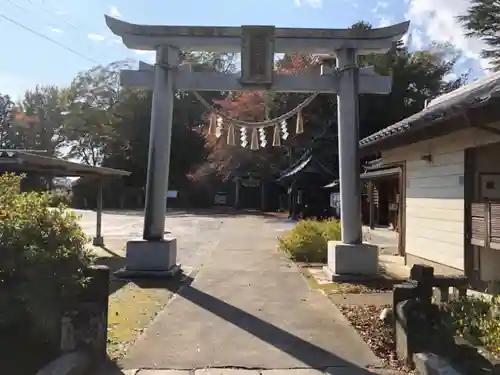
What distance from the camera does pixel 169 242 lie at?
10273 mm

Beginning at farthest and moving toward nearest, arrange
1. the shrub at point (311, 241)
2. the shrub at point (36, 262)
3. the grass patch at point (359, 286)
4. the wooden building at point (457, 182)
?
the shrub at point (311, 241) → the grass patch at point (359, 286) → the wooden building at point (457, 182) → the shrub at point (36, 262)

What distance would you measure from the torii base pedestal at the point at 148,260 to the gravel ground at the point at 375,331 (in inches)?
154

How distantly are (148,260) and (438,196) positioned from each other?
5.65 metres

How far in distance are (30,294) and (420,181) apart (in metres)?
8.47

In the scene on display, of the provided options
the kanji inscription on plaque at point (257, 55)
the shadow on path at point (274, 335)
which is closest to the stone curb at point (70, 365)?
the shadow on path at point (274, 335)

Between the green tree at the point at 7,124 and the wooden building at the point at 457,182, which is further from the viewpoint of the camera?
the green tree at the point at 7,124

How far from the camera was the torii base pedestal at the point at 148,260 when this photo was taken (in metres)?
9.91

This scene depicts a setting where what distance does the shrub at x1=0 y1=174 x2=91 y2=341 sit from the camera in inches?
172

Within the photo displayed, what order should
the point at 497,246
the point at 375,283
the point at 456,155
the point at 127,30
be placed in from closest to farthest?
the point at 497,246 < the point at 456,155 < the point at 375,283 < the point at 127,30

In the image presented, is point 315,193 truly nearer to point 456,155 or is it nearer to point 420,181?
point 420,181

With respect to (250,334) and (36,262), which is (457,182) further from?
(36,262)

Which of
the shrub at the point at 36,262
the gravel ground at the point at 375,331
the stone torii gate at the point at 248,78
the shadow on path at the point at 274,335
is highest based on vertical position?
the stone torii gate at the point at 248,78

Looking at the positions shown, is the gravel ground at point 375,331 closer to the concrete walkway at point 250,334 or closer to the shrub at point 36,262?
the concrete walkway at point 250,334

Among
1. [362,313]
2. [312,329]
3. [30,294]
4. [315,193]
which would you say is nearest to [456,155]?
[362,313]
